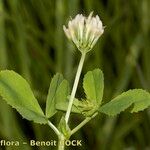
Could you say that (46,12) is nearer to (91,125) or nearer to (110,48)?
(110,48)

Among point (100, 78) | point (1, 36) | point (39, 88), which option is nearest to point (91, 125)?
point (39, 88)

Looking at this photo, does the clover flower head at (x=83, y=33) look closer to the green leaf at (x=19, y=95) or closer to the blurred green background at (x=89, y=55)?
the green leaf at (x=19, y=95)

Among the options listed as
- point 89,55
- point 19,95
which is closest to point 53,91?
point 19,95

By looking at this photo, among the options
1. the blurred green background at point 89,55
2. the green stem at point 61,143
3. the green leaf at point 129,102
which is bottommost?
the green stem at point 61,143

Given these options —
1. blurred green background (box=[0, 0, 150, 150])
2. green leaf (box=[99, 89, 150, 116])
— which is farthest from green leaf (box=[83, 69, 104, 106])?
blurred green background (box=[0, 0, 150, 150])

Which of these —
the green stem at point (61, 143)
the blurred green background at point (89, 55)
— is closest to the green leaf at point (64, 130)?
the green stem at point (61, 143)

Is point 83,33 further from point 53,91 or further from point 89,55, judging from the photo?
point 89,55
